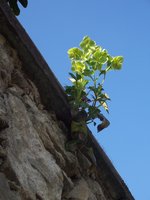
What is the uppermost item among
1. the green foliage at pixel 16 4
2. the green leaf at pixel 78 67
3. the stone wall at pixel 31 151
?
the green foliage at pixel 16 4

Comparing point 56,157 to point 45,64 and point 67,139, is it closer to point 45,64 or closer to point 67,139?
point 67,139

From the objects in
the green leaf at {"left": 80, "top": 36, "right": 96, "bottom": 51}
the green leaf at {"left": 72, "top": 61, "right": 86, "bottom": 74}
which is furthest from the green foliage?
the green leaf at {"left": 80, "top": 36, "right": 96, "bottom": 51}

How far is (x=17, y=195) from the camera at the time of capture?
2.66 meters

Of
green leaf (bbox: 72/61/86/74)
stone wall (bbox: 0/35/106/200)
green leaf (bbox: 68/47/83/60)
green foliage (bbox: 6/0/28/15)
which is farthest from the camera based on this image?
green leaf (bbox: 68/47/83/60)

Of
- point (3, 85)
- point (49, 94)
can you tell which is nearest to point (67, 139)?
point (49, 94)

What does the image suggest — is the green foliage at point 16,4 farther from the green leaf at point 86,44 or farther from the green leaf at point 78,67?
the green leaf at point 86,44

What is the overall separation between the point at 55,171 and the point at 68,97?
1068mm

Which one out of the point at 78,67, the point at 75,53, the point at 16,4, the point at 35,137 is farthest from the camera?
the point at 75,53

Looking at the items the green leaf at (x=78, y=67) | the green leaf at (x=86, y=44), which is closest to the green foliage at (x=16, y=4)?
the green leaf at (x=78, y=67)

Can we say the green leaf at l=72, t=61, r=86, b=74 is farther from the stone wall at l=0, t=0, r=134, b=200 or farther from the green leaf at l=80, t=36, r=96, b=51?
the stone wall at l=0, t=0, r=134, b=200

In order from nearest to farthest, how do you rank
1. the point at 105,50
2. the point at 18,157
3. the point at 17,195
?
1. the point at 17,195
2. the point at 18,157
3. the point at 105,50

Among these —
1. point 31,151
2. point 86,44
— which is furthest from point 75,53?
point 31,151

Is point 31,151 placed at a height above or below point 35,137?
below

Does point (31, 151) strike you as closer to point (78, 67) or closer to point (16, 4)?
point (16, 4)
